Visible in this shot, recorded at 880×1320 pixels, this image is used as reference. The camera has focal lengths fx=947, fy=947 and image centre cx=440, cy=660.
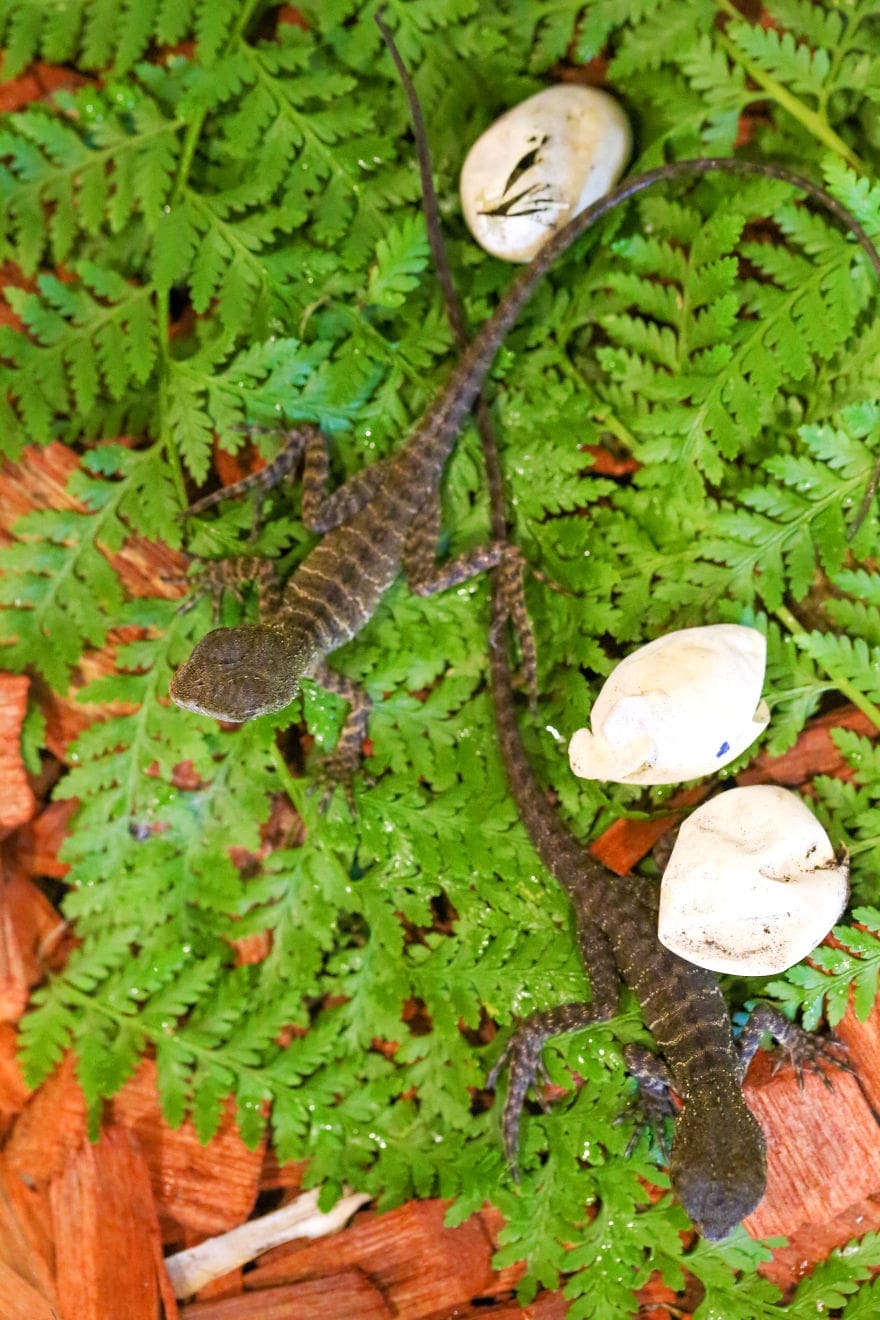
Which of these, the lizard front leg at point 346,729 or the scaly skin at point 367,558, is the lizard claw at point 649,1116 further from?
the scaly skin at point 367,558

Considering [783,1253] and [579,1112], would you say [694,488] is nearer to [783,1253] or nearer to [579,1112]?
[579,1112]

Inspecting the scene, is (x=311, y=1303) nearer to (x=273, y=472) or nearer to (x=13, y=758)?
(x=13, y=758)

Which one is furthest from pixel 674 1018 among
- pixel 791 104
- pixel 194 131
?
pixel 194 131

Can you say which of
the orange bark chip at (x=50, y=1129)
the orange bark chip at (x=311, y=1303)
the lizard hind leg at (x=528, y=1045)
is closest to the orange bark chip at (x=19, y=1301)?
the orange bark chip at (x=50, y=1129)

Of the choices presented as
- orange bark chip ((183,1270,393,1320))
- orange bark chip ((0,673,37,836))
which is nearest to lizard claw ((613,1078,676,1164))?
orange bark chip ((183,1270,393,1320))

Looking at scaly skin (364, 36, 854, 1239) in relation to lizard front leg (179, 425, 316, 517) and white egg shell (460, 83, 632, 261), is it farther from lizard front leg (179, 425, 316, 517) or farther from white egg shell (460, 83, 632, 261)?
lizard front leg (179, 425, 316, 517)

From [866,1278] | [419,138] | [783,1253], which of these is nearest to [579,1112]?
[783,1253]
